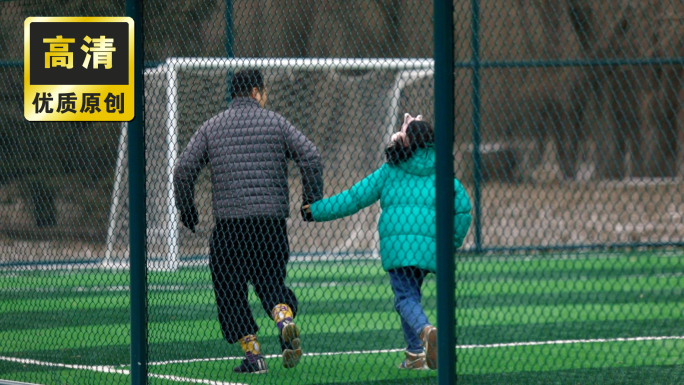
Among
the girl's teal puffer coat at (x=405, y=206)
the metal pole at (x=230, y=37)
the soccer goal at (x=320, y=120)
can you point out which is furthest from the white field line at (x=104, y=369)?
the soccer goal at (x=320, y=120)

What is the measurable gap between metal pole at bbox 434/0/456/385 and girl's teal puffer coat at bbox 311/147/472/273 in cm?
196

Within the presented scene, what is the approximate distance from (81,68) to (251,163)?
135 centimetres

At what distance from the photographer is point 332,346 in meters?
A: 7.45

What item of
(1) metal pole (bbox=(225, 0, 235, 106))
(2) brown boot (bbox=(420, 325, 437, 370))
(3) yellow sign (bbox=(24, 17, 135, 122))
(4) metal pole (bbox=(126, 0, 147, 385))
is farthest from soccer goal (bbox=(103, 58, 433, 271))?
(3) yellow sign (bbox=(24, 17, 135, 122))

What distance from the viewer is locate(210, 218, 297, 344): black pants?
5980mm

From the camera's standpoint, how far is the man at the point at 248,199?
236 inches

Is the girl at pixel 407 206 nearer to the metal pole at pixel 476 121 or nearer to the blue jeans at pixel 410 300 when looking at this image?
the blue jeans at pixel 410 300

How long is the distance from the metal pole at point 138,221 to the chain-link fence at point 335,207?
0.53 metres

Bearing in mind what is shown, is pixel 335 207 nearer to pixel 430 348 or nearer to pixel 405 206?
pixel 405 206

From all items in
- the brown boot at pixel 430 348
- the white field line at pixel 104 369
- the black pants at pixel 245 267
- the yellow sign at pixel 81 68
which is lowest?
the white field line at pixel 104 369

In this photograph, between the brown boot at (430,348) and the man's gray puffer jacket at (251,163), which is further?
the man's gray puffer jacket at (251,163)

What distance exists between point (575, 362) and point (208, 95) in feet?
11.1

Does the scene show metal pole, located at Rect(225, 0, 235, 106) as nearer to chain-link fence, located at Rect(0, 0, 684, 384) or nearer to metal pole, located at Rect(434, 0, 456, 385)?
chain-link fence, located at Rect(0, 0, 684, 384)

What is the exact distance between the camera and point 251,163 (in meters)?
6.02
